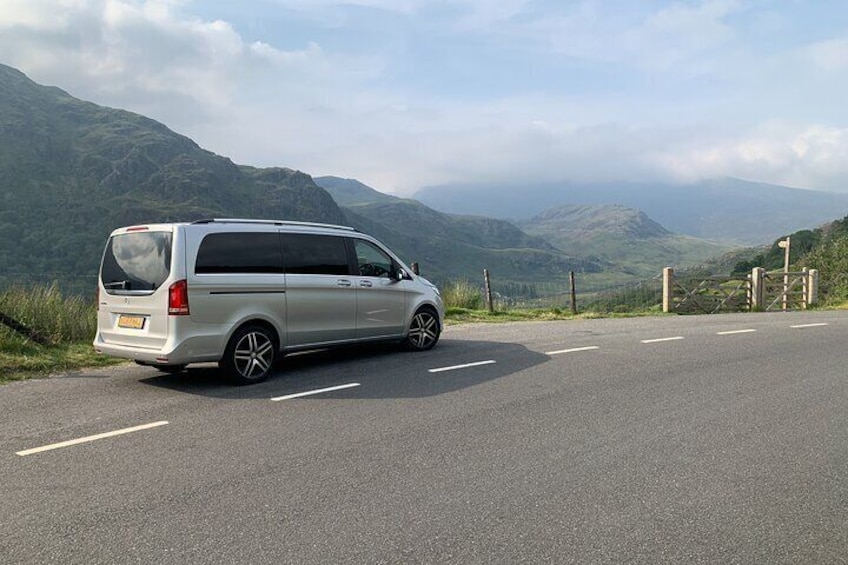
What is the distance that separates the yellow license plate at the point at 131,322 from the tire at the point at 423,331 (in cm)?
413

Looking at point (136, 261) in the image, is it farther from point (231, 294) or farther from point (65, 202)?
point (65, 202)

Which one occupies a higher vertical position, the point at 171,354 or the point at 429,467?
the point at 171,354

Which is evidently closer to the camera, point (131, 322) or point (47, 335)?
point (131, 322)

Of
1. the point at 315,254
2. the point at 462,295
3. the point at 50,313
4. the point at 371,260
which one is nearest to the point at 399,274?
the point at 371,260

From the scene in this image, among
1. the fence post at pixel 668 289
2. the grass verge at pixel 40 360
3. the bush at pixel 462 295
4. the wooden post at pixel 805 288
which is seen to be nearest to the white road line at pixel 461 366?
the grass verge at pixel 40 360

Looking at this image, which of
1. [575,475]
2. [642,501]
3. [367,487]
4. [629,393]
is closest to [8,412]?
[367,487]

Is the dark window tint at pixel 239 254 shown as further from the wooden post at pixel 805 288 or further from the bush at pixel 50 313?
the wooden post at pixel 805 288

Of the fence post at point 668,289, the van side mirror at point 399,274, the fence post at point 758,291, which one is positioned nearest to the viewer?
the van side mirror at point 399,274

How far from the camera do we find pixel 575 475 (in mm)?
4922

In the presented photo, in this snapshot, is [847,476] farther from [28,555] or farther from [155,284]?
[155,284]

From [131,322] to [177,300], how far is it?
899 mm

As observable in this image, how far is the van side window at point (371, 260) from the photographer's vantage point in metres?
9.98

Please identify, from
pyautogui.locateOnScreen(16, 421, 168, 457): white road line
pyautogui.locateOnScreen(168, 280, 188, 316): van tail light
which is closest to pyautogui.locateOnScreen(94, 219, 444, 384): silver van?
pyautogui.locateOnScreen(168, 280, 188, 316): van tail light

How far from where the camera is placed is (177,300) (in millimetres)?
7680
